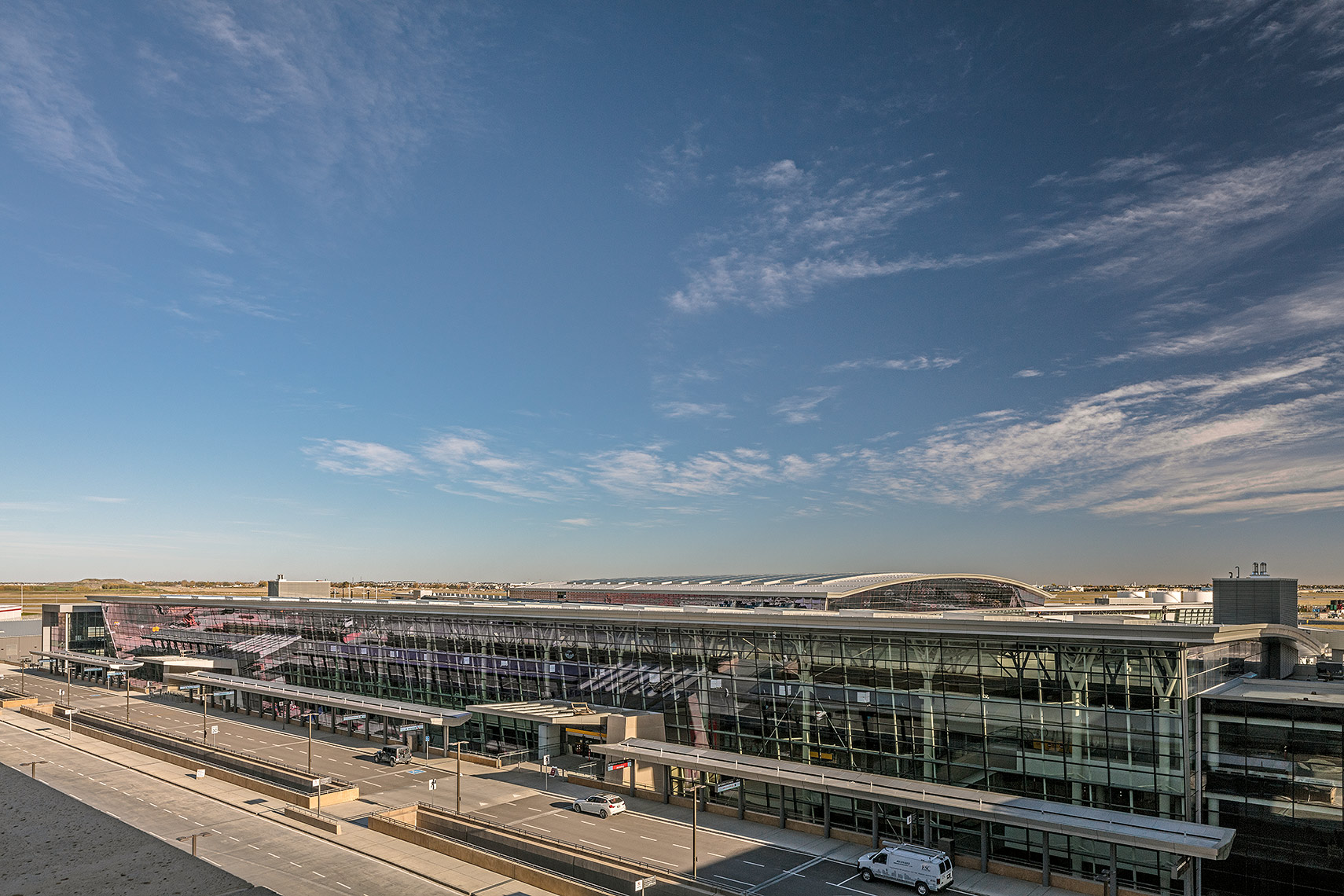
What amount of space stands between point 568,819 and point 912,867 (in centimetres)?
2140

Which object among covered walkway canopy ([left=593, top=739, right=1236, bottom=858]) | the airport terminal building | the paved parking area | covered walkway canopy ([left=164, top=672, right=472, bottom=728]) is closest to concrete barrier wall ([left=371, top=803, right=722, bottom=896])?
the paved parking area

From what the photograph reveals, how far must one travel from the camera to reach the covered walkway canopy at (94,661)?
106 meters

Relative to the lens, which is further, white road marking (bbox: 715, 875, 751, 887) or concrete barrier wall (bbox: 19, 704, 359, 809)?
concrete barrier wall (bbox: 19, 704, 359, 809)

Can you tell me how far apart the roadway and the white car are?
438 mm

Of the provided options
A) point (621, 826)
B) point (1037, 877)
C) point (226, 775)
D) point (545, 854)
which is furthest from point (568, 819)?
point (226, 775)

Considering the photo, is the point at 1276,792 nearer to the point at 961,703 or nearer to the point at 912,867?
the point at 961,703

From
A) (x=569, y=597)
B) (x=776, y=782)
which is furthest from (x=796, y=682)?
(x=569, y=597)

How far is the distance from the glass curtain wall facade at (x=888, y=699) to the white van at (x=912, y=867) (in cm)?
445

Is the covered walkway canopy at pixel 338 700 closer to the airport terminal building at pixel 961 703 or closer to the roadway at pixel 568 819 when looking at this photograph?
the roadway at pixel 568 819

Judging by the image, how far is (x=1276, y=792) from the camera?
38.8 metres

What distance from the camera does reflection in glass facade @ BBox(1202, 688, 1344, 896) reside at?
37.5 metres

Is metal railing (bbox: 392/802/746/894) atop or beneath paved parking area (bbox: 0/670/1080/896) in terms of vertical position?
atop

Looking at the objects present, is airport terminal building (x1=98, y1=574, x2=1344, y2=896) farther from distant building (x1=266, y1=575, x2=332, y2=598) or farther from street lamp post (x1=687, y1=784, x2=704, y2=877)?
distant building (x1=266, y1=575, x2=332, y2=598)

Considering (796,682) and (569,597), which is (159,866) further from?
(569,597)
